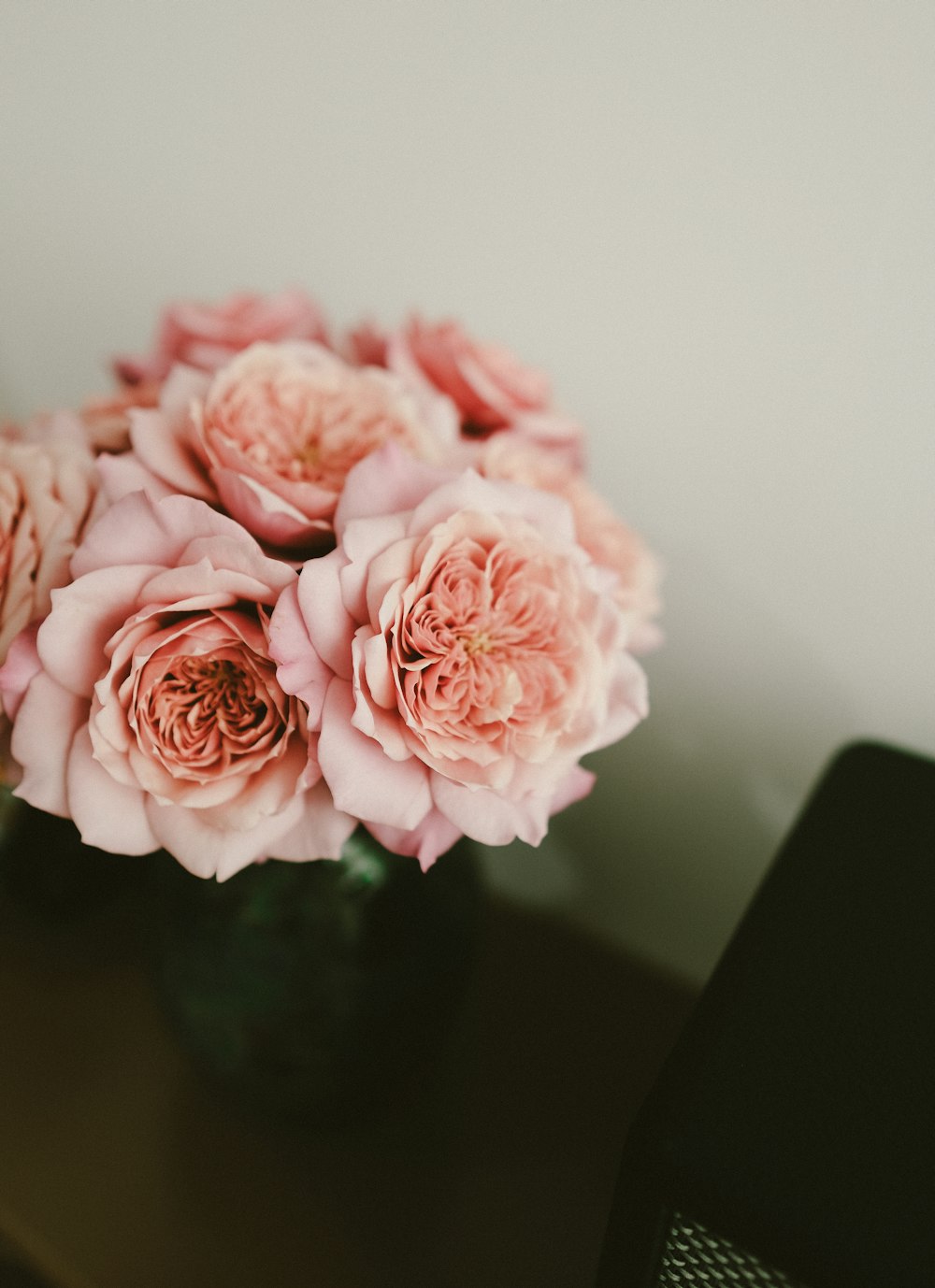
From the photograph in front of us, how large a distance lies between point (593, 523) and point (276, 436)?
0.53 ft

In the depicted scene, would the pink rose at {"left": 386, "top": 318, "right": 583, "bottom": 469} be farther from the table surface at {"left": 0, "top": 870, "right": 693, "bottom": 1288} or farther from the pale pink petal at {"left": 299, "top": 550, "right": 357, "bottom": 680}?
the table surface at {"left": 0, "top": 870, "right": 693, "bottom": 1288}

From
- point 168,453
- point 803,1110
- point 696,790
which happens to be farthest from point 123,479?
point 696,790

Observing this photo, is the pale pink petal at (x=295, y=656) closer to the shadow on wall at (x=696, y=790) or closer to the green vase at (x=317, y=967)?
the green vase at (x=317, y=967)

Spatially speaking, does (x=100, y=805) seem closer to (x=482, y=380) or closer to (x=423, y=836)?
(x=423, y=836)

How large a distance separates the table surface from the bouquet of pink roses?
308 mm

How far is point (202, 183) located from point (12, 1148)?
0.67 meters

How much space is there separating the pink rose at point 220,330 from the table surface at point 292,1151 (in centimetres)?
44

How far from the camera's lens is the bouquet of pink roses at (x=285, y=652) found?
1.07 ft

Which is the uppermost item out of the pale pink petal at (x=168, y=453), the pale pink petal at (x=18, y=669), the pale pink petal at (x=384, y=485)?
the pale pink petal at (x=384, y=485)

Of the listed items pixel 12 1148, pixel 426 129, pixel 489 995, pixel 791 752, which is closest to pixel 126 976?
pixel 12 1148

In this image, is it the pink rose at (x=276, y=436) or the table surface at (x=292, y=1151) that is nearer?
the pink rose at (x=276, y=436)

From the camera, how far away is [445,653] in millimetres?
336

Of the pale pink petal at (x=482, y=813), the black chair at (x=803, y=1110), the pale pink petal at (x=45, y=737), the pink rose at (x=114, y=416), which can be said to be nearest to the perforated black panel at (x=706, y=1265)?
the black chair at (x=803, y=1110)

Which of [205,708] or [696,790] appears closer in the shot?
[205,708]
